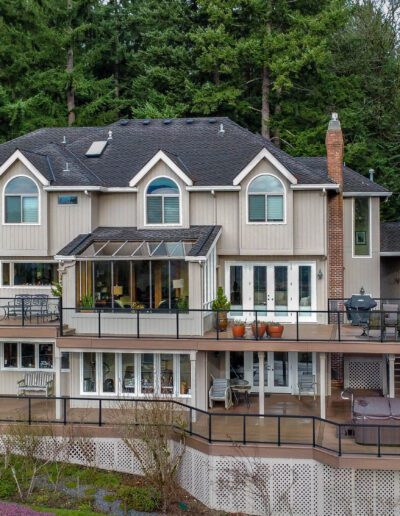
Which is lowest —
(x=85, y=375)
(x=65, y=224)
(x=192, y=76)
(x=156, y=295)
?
(x=85, y=375)

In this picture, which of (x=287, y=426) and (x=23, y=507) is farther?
(x=287, y=426)

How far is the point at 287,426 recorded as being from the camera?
19.4 metres

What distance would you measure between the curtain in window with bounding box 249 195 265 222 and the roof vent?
7.09 m

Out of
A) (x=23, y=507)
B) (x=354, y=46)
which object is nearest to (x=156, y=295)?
(x=23, y=507)

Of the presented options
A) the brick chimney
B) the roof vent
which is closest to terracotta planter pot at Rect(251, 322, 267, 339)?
the brick chimney

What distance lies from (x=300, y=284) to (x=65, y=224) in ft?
28.8

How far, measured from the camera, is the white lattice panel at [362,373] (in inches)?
953

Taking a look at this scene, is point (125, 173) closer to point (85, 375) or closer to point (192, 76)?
point (85, 375)

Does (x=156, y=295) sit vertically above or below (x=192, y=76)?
below

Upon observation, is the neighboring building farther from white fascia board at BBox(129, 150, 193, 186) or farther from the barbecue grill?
the barbecue grill

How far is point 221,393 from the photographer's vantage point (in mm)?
21422

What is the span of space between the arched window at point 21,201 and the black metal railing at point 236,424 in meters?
6.64

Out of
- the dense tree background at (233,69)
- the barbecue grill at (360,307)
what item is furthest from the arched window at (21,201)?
the dense tree background at (233,69)

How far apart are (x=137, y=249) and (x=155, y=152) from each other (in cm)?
475
